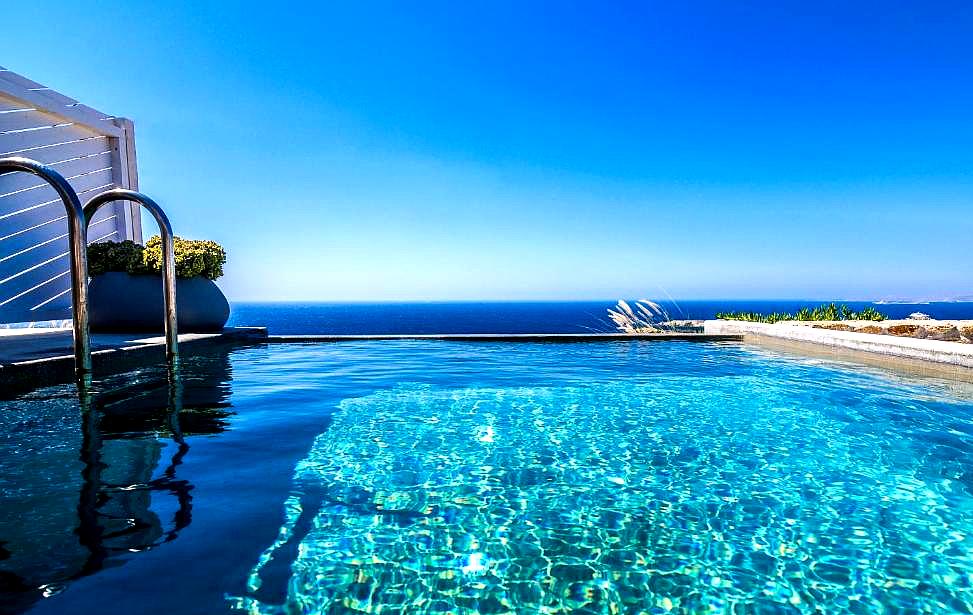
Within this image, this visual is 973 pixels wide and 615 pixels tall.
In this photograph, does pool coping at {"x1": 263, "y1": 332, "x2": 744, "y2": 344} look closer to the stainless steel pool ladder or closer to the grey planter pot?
the grey planter pot

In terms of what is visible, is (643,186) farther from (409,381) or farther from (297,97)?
(409,381)

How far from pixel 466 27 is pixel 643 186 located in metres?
19.0

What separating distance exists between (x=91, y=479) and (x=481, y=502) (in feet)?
7.23

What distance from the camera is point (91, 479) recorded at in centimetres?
286

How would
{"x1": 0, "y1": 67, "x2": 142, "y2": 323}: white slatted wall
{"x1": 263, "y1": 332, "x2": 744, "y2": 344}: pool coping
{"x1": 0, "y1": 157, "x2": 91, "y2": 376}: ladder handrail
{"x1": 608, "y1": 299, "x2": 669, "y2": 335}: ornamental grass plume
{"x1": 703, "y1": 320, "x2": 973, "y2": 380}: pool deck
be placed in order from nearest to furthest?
1. {"x1": 0, "y1": 157, "x2": 91, "y2": 376}: ladder handrail
2. {"x1": 703, "y1": 320, "x2": 973, "y2": 380}: pool deck
3. {"x1": 0, "y1": 67, "x2": 142, "y2": 323}: white slatted wall
4. {"x1": 263, "y1": 332, "x2": 744, "y2": 344}: pool coping
5. {"x1": 608, "y1": 299, "x2": 669, "y2": 335}: ornamental grass plume

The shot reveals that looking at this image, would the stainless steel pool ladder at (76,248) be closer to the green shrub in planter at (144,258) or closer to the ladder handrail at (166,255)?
the ladder handrail at (166,255)

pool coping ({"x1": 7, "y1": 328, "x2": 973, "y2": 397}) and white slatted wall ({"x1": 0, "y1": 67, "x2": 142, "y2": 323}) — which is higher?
white slatted wall ({"x1": 0, "y1": 67, "x2": 142, "y2": 323})

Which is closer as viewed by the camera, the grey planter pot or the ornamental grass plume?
the grey planter pot

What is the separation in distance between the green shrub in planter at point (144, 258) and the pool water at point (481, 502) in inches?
153

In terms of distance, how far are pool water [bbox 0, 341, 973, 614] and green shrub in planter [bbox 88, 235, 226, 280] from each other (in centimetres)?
388

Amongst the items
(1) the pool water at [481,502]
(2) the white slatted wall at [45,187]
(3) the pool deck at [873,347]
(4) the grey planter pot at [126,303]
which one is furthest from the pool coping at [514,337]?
(1) the pool water at [481,502]

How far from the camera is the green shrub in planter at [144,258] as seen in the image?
Answer: 8.64 m

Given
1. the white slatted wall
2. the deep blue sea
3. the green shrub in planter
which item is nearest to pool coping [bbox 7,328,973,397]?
the green shrub in planter

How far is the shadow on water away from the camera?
6.46ft
